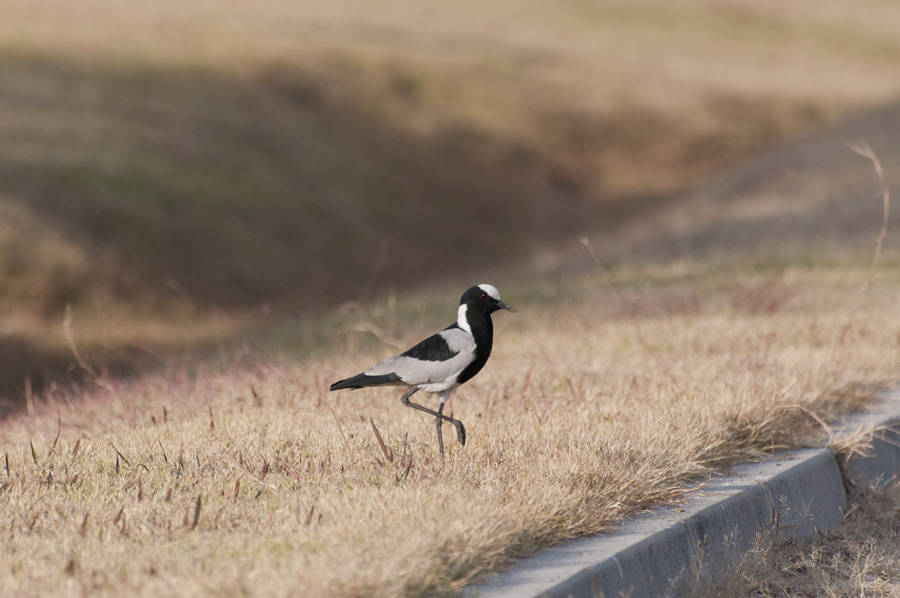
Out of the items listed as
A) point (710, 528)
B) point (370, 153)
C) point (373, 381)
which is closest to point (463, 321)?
point (373, 381)

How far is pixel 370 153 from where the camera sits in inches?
1120

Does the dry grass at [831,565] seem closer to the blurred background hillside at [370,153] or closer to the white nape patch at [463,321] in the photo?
the white nape patch at [463,321]

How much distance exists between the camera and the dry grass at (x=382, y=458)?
3.48m

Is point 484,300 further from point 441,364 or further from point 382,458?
point 382,458

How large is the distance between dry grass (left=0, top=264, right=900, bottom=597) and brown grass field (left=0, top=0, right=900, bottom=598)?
24 mm

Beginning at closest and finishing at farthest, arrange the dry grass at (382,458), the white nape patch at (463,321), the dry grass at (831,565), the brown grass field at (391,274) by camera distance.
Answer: the dry grass at (382,458) → the brown grass field at (391,274) → the dry grass at (831,565) → the white nape patch at (463,321)

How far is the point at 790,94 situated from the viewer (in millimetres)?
39281

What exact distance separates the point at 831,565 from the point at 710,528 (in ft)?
2.31

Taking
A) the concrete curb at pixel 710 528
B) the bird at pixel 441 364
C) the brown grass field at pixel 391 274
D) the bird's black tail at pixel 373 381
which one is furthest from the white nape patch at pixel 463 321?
the concrete curb at pixel 710 528

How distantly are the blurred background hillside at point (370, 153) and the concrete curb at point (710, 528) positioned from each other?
15.5 ft

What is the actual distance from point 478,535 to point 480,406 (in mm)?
2576

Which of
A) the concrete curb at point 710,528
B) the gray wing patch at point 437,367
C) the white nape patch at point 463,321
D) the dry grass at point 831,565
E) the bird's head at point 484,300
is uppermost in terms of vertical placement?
the bird's head at point 484,300

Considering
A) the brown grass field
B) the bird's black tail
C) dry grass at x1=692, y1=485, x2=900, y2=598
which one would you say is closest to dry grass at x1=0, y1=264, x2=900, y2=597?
the brown grass field

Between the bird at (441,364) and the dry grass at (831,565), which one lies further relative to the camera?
the bird at (441,364)
